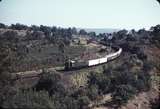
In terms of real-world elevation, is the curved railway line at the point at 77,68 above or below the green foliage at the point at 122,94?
above

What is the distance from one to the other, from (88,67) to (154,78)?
6.49 metres

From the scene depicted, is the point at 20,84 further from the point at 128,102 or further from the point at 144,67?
the point at 144,67

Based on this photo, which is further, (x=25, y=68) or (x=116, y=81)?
(x=25, y=68)

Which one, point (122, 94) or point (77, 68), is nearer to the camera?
point (122, 94)

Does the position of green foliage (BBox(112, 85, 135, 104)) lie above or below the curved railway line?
below

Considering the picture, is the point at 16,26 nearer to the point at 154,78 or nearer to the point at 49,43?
the point at 49,43

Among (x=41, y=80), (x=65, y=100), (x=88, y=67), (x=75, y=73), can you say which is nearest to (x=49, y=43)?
(x=88, y=67)

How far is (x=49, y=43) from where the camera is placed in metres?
51.8

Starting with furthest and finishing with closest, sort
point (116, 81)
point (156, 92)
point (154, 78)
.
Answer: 1. point (154, 78)
2. point (156, 92)
3. point (116, 81)

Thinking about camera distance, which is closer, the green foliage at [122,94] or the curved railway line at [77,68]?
the green foliage at [122,94]

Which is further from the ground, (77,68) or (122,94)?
(77,68)

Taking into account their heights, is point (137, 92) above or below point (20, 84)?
below

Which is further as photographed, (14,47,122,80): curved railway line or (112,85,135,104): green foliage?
(14,47,122,80): curved railway line

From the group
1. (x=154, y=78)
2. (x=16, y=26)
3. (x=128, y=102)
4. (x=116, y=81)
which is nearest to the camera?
(x=128, y=102)
